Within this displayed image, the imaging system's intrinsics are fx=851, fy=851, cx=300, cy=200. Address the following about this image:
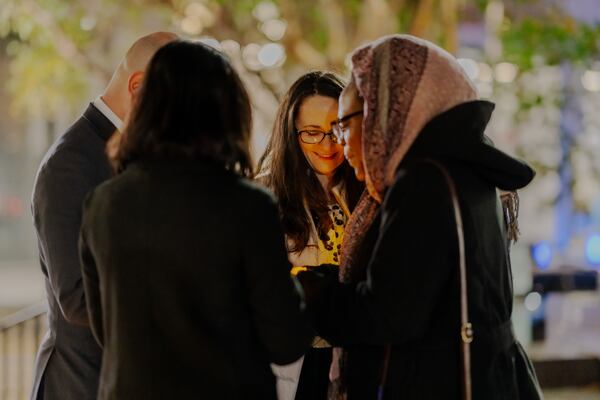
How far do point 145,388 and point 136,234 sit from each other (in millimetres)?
405

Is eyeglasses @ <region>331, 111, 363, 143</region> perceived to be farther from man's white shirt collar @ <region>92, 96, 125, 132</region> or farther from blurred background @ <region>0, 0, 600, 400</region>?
blurred background @ <region>0, 0, 600, 400</region>

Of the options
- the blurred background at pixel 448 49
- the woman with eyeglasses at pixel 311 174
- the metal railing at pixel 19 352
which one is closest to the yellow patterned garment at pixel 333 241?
the woman with eyeglasses at pixel 311 174

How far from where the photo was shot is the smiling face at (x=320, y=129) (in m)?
3.59

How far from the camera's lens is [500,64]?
9172 mm

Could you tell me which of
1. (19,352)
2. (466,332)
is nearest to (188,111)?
(466,332)

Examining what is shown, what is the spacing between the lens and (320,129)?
3.63 metres

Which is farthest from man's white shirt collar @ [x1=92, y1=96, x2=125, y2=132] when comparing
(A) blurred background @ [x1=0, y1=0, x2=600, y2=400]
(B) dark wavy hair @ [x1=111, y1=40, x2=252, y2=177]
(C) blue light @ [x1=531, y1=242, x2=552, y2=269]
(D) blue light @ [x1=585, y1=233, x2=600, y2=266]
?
(D) blue light @ [x1=585, y1=233, x2=600, y2=266]

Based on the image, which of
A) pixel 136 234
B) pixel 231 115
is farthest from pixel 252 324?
pixel 231 115

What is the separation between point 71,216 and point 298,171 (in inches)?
45.4

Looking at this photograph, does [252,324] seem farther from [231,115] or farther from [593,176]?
[593,176]

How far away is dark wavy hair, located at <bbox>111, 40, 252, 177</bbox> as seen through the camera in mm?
2238

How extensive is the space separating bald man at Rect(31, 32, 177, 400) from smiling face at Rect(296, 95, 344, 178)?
858mm

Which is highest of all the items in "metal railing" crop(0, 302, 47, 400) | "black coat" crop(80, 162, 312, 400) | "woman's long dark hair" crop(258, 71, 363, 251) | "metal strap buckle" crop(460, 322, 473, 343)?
"woman's long dark hair" crop(258, 71, 363, 251)

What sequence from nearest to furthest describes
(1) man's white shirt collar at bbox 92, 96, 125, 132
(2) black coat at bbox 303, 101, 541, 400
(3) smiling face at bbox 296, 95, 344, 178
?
(2) black coat at bbox 303, 101, 541, 400, (1) man's white shirt collar at bbox 92, 96, 125, 132, (3) smiling face at bbox 296, 95, 344, 178
